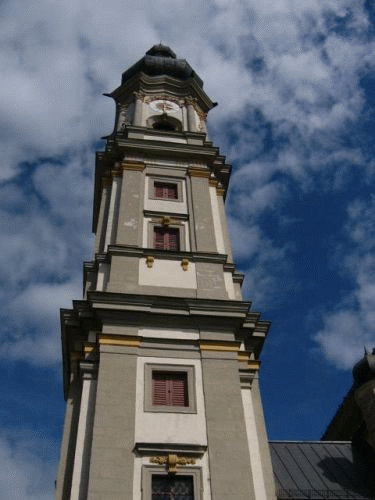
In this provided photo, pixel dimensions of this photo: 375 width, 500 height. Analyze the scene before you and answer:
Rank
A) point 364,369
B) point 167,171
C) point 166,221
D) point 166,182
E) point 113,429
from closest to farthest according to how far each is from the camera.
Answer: point 113,429, point 364,369, point 166,221, point 166,182, point 167,171

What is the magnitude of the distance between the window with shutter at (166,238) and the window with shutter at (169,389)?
5249 mm

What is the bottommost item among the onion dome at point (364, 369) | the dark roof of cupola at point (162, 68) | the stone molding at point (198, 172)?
the onion dome at point (364, 369)

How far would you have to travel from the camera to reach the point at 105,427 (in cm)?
1633

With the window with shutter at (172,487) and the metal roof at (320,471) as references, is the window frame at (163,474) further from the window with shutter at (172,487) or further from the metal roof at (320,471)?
the metal roof at (320,471)

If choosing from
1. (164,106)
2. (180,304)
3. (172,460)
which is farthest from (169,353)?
(164,106)

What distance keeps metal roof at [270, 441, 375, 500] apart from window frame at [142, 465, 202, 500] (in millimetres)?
3028

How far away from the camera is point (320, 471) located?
65.3ft

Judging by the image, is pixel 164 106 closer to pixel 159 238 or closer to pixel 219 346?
pixel 159 238

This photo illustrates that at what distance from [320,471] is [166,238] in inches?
350

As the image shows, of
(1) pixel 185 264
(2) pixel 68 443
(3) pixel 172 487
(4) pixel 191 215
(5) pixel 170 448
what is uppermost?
(4) pixel 191 215

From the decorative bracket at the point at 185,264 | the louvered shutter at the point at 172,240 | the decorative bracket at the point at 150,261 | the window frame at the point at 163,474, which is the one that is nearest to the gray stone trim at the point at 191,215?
the louvered shutter at the point at 172,240

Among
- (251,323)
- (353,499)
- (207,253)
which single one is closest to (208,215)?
(207,253)

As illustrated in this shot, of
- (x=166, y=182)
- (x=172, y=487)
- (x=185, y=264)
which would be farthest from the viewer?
(x=166, y=182)

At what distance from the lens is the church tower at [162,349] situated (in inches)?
622
